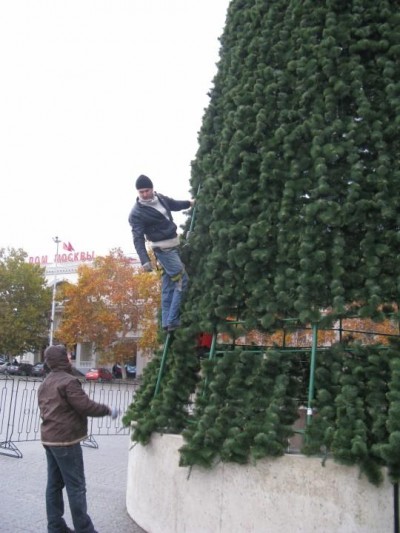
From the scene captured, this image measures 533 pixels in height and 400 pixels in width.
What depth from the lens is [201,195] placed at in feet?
20.0

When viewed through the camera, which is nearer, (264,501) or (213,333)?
(264,501)

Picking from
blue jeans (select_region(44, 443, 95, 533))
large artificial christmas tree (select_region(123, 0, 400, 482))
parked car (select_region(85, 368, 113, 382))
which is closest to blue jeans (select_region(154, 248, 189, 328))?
large artificial christmas tree (select_region(123, 0, 400, 482))

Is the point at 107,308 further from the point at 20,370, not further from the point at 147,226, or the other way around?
the point at 147,226

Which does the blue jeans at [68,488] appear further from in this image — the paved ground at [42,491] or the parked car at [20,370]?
the parked car at [20,370]

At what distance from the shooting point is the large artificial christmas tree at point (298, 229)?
→ 4.67 metres

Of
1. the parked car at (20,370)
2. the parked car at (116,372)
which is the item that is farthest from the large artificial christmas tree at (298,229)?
the parked car at (20,370)

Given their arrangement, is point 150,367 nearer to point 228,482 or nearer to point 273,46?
point 228,482

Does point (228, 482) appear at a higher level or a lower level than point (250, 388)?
lower

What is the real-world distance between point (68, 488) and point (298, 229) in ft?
10.1

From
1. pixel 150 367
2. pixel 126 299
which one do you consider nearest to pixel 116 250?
pixel 126 299

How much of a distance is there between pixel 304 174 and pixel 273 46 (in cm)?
144

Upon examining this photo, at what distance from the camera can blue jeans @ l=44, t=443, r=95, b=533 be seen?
5.16m

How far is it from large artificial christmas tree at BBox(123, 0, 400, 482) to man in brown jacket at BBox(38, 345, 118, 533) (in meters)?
0.71

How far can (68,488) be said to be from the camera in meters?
5.20
